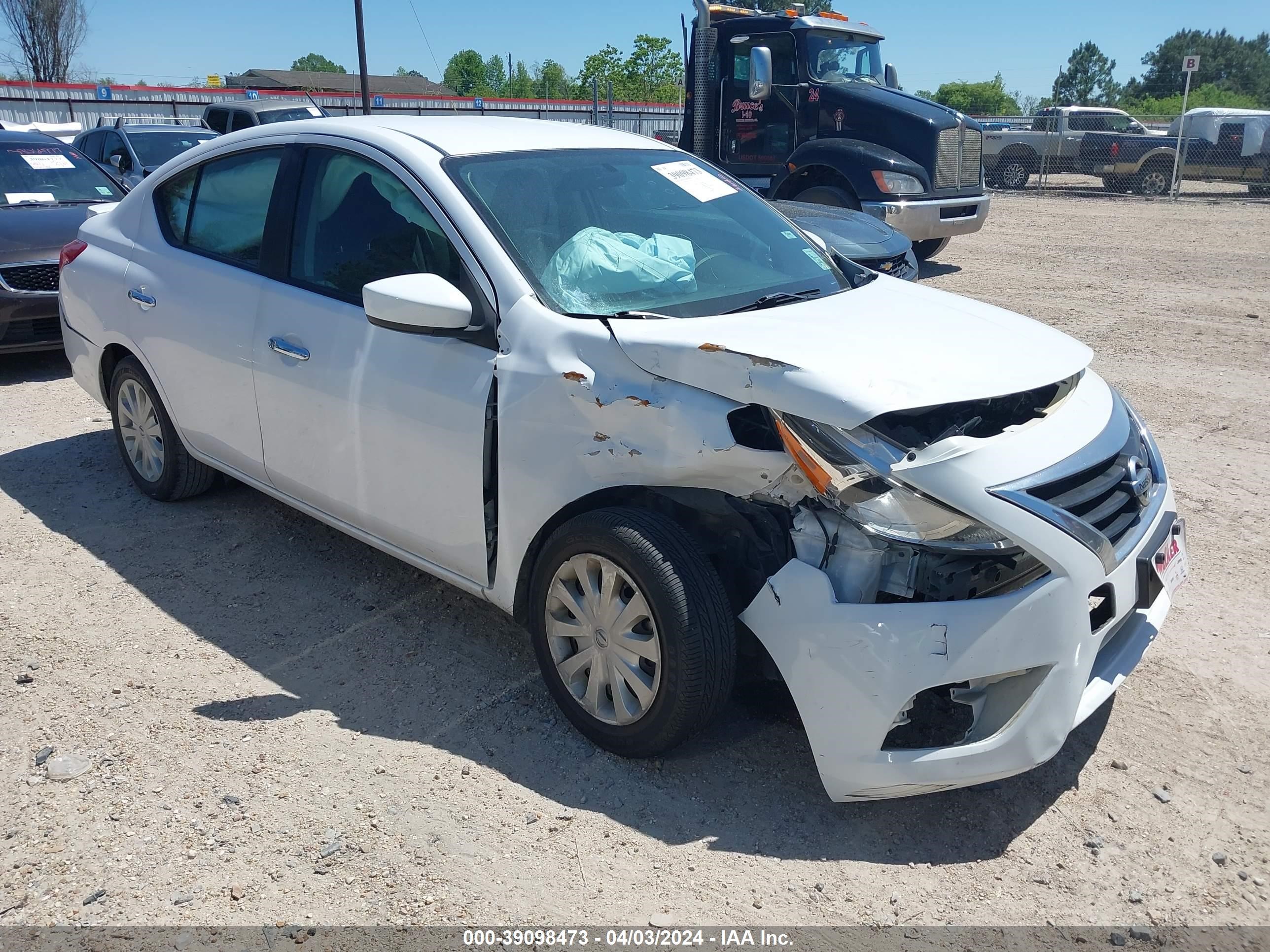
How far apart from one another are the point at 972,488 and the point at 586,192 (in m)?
1.83

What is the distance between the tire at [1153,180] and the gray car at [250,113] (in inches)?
632

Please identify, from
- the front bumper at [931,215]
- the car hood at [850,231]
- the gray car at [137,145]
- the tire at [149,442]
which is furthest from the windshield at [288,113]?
the tire at [149,442]

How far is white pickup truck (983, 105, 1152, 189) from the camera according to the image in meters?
21.8

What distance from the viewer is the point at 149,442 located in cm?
502

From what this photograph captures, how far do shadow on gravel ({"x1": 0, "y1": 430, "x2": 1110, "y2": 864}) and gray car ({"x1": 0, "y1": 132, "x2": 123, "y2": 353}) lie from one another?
8.89ft

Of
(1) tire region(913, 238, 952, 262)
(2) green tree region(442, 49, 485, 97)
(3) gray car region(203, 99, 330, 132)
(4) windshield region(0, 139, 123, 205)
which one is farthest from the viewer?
(2) green tree region(442, 49, 485, 97)

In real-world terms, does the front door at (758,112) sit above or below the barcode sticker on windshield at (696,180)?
above

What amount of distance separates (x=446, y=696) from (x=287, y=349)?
142 cm

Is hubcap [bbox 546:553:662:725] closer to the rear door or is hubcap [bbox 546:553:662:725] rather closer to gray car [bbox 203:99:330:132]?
the rear door

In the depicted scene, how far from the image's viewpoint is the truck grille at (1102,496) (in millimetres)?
2660

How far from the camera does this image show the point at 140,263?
4.68 metres

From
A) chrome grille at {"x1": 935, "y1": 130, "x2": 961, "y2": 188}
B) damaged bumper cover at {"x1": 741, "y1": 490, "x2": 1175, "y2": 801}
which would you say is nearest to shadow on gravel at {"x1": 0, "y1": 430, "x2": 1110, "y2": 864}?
damaged bumper cover at {"x1": 741, "y1": 490, "x2": 1175, "y2": 801}

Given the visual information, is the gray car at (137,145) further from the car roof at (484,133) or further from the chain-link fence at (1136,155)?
the chain-link fence at (1136,155)

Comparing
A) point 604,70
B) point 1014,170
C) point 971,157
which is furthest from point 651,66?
point 971,157
